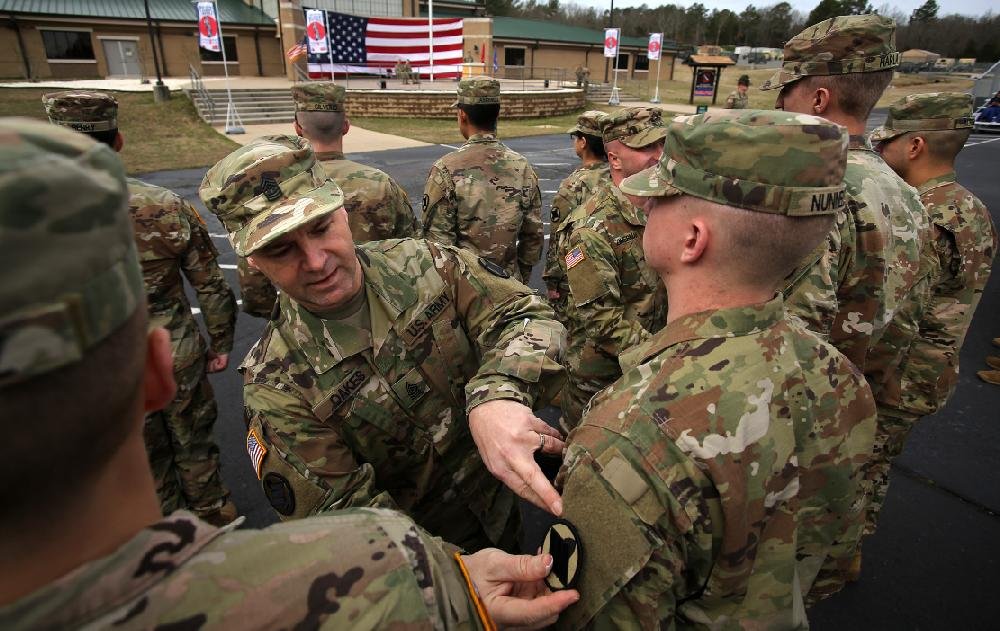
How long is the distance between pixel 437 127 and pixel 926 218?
19737 millimetres

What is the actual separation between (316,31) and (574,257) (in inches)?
891

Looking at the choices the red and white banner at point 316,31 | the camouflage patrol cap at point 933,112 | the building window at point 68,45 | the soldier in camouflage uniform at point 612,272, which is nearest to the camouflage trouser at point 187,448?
the soldier in camouflage uniform at point 612,272

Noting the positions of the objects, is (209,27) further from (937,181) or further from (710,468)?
(710,468)

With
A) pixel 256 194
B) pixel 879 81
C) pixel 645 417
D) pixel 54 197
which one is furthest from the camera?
pixel 879 81

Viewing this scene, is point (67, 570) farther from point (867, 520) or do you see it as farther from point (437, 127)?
point (437, 127)

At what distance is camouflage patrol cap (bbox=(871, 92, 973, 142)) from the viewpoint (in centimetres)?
333

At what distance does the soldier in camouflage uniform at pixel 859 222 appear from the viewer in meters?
2.30

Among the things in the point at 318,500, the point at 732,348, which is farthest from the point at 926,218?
the point at 318,500

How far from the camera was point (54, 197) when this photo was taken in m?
0.60

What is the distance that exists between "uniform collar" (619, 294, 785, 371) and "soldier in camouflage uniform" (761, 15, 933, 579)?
0.86m

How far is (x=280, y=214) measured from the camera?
6.02 feet

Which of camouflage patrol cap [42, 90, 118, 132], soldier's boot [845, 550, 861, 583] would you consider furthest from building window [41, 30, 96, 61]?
soldier's boot [845, 550, 861, 583]

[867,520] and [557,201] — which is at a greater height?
[557,201]

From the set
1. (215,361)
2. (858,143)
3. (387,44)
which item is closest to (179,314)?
(215,361)
